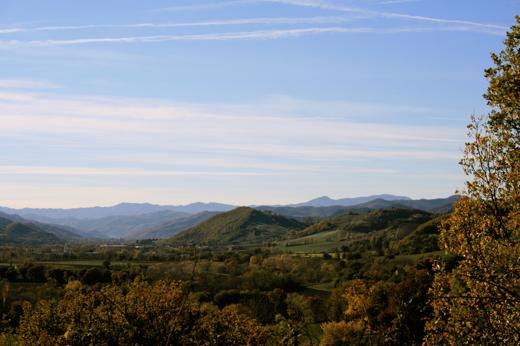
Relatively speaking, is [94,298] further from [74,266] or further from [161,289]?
[74,266]

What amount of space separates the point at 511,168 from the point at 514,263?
98.9 inches

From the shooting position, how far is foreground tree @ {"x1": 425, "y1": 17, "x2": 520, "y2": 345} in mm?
12883

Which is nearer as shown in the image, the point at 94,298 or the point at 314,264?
the point at 94,298

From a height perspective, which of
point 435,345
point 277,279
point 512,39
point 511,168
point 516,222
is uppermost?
point 512,39

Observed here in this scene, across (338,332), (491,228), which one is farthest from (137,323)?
(338,332)

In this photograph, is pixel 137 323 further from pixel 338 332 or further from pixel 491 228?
pixel 338 332

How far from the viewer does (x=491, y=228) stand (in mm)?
14805

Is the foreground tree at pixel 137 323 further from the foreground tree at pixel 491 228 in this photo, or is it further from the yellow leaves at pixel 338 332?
the yellow leaves at pixel 338 332

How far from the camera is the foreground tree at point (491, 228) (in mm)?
12883

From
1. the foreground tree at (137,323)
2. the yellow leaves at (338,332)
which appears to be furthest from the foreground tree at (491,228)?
the yellow leaves at (338,332)

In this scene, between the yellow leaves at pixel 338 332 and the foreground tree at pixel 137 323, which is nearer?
the foreground tree at pixel 137 323

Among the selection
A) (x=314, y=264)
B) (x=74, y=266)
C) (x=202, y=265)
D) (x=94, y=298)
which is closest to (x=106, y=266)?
(x=74, y=266)

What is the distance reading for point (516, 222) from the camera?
46.2 ft

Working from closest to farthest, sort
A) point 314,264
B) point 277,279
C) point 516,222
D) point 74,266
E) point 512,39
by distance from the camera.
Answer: point 516,222
point 512,39
point 277,279
point 74,266
point 314,264
